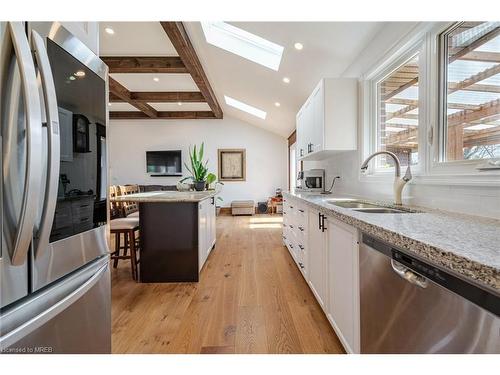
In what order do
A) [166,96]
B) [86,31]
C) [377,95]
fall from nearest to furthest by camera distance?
[86,31] → [377,95] → [166,96]

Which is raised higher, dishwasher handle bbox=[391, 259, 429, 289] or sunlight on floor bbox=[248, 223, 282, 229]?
dishwasher handle bbox=[391, 259, 429, 289]

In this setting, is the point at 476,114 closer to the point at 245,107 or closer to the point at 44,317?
the point at 44,317

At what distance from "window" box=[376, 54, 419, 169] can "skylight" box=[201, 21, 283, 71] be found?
146cm

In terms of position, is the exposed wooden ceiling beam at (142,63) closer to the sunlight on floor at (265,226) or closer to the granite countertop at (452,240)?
the sunlight on floor at (265,226)

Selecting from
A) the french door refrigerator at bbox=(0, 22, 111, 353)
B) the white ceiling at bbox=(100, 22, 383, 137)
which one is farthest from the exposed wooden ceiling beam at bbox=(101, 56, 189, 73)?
the french door refrigerator at bbox=(0, 22, 111, 353)

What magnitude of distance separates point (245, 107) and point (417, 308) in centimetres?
591

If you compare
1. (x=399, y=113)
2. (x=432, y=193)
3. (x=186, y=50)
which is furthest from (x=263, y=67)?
(x=432, y=193)

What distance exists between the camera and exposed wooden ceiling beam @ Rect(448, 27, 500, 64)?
1.18 m

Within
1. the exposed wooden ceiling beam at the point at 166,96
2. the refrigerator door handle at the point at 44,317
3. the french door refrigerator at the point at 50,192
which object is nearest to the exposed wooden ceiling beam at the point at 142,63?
the exposed wooden ceiling beam at the point at 166,96

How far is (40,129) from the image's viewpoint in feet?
2.04

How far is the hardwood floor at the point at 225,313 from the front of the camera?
59.4 inches

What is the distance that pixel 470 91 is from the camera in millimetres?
1319

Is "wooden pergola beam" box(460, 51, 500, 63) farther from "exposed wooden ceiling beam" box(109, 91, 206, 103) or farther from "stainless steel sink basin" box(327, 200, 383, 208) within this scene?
"exposed wooden ceiling beam" box(109, 91, 206, 103)
